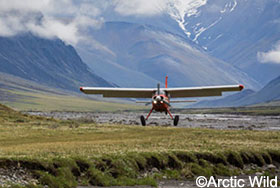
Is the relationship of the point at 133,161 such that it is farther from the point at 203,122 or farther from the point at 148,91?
the point at 203,122

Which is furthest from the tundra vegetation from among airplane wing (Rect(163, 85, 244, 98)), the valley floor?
the valley floor

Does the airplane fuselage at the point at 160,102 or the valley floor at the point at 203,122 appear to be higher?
the valley floor at the point at 203,122

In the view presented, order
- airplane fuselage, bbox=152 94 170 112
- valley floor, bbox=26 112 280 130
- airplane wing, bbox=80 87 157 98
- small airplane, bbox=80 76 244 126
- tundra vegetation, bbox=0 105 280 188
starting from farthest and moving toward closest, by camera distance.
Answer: valley floor, bbox=26 112 280 130, airplane wing, bbox=80 87 157 98, small airplane, bbox=80 76 244 126, airplane fuselage, bbox=152 94 170 112, tundra vegetation, bbox=0 105 280 188

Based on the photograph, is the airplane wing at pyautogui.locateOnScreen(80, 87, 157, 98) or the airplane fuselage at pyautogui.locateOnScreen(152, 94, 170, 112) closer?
the airplane fuselage at pyautogui.locateOnScreen(152, 94, 170, 112)

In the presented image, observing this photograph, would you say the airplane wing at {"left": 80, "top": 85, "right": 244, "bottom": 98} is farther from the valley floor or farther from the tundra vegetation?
the tundra vegetation

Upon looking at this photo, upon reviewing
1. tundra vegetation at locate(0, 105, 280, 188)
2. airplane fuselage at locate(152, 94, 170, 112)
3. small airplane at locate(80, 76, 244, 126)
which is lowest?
tundra vegetation at locate(0, 105, 280, 188)

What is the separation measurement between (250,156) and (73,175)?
39.5ft

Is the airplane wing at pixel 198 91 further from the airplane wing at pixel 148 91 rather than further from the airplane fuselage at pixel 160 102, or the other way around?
the airplane fuselage at pixel 160 102

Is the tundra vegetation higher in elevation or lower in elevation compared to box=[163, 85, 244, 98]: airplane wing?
lower

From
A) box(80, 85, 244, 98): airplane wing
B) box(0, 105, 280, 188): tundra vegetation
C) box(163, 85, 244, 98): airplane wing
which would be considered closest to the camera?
box(0, 105, 280, 188): tundra vegetation

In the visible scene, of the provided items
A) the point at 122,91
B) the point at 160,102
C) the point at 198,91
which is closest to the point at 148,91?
the point at 122,91

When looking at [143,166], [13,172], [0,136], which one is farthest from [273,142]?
[13,172]

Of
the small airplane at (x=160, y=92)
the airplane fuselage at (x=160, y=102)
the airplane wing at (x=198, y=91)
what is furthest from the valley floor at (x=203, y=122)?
the airplane fuselage at (x=160, y=102)

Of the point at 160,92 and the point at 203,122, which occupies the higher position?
the point at 203,122
